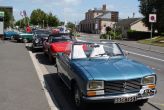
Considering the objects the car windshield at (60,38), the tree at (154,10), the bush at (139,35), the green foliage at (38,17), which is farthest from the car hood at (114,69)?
the green foliage at (38,17)

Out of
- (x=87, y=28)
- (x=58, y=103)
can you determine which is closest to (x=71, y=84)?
(x=58, y=103)

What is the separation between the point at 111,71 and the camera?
7.04 meters

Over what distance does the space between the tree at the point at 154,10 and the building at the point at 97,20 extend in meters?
49.6

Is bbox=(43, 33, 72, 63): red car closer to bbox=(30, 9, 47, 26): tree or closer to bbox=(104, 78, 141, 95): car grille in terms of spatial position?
bbox=(104, 78, 141, 95): car grille

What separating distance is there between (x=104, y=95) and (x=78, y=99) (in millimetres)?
780

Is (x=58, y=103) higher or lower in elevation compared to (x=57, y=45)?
lower

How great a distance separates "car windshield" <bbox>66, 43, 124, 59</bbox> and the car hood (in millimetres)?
535

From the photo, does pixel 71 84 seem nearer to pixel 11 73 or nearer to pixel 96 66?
pixel 96 66

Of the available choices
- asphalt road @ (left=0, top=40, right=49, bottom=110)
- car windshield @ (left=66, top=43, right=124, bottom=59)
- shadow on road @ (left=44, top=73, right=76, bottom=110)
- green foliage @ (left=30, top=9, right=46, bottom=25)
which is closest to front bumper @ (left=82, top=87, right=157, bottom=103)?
shadow on road @ (left=44, top=73, right=76, bottom=110)

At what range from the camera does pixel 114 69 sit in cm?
716

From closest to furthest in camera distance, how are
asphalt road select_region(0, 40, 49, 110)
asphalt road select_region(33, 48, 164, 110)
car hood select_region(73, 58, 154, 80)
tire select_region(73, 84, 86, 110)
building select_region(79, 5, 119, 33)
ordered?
car hood select_region(73, 58, 154, 80), tire select_region(73, 84, 86, 110), asphalt road select_region(33, 48, 164, 110), asphalt road select_region(0, 40, 49, 110), building select_region(79, 5, 119, 33)

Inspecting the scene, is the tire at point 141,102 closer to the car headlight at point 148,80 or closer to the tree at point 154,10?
the car headlight at point 148,80

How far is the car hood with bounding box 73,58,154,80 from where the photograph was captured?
680cm

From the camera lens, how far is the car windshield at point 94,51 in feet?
28.2
